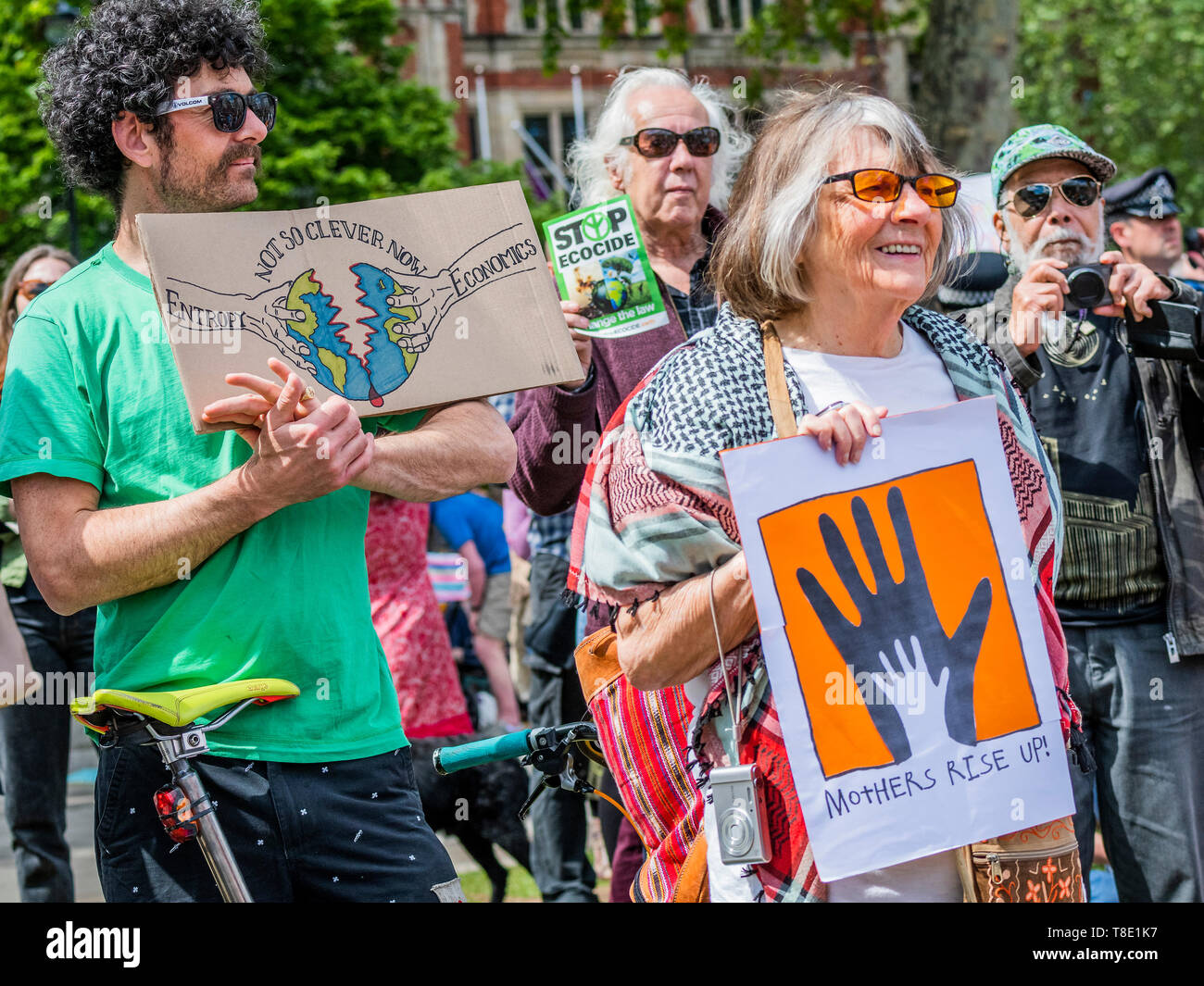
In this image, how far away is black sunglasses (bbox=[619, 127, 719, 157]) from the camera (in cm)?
417

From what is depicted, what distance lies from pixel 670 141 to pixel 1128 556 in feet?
5.65

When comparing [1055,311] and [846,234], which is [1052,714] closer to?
[846,234]

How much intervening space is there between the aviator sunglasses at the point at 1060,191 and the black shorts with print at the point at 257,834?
2.55 metres

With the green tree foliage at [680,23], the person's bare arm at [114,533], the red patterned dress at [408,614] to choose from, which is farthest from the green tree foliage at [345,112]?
the person's bare arm at [114,533]

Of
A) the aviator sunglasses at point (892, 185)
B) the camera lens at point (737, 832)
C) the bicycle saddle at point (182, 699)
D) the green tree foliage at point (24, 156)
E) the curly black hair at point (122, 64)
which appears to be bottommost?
the camera lens at point (737, 832)

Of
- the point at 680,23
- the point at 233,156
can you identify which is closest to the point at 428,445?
the point at 233,156

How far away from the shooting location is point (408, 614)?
16.5 feet

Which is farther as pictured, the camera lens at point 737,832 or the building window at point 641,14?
the building window at point 641,14

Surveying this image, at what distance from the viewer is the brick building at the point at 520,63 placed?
40219 millimetres

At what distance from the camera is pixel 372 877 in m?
2.60

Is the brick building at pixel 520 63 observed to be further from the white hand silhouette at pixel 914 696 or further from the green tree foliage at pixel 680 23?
the white hand silhouette at pixel 914 696

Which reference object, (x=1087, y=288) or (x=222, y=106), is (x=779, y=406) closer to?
(x=222, y=106)

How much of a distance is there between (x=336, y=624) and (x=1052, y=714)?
1261mm

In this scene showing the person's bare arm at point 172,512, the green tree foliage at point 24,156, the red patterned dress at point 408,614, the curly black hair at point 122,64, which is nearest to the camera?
the person's bare arm at point 172,512
